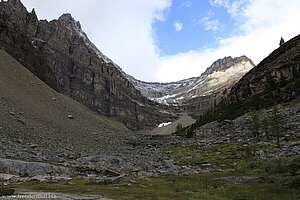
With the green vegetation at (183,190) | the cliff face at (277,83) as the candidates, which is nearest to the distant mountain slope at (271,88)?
the cliff face at (277,83)

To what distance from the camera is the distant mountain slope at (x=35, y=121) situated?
67881mm

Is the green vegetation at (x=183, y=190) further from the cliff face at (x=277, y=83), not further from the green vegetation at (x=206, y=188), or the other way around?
the cliff face at (x=277, y=83)

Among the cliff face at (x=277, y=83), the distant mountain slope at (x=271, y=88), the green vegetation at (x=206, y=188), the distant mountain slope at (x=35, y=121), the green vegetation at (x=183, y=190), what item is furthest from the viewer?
the distant mountain slope at (x=271, y=88)

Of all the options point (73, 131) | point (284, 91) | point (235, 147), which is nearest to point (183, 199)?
point (235, 147)

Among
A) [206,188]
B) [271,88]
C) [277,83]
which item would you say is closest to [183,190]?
[206,188]

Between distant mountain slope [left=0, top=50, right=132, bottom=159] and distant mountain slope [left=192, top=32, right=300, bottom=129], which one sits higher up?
distant mountain slope [left=192, top=32, right=300, bottom=129]

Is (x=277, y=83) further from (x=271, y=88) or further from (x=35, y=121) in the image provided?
(x=35, y=121)

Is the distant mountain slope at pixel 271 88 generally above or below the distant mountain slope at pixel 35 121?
above

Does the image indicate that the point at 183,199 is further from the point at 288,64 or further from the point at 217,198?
the point at 288,64

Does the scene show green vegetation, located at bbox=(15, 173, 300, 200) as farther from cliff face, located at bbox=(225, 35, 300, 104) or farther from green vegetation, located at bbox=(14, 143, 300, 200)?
cliff face, located at bbox=(225, 35, 300, 104)

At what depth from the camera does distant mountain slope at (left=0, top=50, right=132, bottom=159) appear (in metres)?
67.9

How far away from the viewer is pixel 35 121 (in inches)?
3497

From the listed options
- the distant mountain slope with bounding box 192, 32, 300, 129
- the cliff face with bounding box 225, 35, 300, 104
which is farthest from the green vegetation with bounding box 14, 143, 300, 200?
the cliff face with bounding box 225, 35, 300, 104

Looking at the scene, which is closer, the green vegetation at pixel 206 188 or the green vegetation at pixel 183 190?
the green vegetation at pixel 183 190
